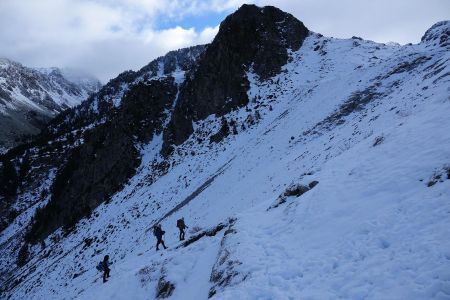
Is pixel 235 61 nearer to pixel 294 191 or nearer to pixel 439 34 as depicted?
pixel 439 34

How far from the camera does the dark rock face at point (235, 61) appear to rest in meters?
54.3

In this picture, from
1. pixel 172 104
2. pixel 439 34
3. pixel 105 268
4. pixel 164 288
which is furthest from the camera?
pixel 172 104

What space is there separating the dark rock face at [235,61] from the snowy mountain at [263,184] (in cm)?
23

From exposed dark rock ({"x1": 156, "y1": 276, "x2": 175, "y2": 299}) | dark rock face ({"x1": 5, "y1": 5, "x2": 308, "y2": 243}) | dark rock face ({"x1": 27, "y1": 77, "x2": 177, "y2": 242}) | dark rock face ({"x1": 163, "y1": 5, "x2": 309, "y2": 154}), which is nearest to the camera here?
exposed dark rock ({"x1": 156, "y1": 276, "x2": 175, "y2": 299})

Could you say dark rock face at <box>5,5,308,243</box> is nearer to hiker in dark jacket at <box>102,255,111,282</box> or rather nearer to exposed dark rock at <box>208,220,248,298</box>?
hiker in dark jacket at <box>102,255,111,282</box>

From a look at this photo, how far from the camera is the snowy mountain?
10.6 metres

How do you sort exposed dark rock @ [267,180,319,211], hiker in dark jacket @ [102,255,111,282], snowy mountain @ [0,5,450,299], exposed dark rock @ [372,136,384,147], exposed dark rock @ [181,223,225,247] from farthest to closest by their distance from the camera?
1. hiker in dark jacket @ [102,255,111,282]
2. exposed dark rock @ [181,223,225,247]
3. exposed dark rock @ [267,180,319,211]
4. exposed dark rock @ [372,136,384,147]
5. snowy mountain @ [0,5,450,299]

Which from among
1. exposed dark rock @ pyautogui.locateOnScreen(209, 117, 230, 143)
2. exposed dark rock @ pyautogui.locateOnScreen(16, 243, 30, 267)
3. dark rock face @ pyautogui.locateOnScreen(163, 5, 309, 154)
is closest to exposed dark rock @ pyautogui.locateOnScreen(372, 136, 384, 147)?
exposed dark rock @ pyautogui.locateOnScreen(209, 117, 230, 143)

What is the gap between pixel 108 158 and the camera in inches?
2522

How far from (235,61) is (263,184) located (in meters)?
33.0

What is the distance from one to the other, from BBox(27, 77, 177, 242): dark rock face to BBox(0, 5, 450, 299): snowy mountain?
0.98 ft

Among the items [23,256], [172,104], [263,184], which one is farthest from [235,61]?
[23,256]

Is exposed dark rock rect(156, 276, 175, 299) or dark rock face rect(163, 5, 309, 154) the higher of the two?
dark rock face rect(163, 5, 309, 154)

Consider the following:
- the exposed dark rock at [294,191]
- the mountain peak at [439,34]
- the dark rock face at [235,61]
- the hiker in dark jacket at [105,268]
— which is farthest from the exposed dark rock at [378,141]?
the dark rock face at [235,61]
